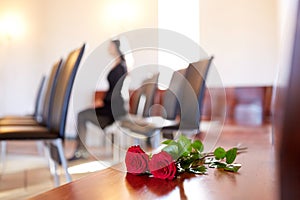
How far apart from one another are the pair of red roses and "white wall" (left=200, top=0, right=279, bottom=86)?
3.39 m

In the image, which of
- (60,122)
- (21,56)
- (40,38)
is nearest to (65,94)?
(60,122)

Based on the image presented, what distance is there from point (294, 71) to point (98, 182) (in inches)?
17.9

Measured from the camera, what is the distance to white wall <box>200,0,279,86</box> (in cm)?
378

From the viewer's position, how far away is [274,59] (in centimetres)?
377

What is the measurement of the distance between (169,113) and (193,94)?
61cm

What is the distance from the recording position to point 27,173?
250cm

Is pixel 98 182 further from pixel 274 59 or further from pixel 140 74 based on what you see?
pixel 274 59

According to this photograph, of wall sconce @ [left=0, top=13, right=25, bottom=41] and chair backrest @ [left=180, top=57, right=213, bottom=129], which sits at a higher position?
wall sconce @ [left=0, top=13, right=25, bottom=41]

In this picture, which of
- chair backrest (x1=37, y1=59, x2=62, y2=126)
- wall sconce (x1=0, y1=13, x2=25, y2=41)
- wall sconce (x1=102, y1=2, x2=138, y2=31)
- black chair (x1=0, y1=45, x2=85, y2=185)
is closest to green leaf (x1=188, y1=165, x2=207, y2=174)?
black chair (x1=0, y1=45, x2=85, y2=185)

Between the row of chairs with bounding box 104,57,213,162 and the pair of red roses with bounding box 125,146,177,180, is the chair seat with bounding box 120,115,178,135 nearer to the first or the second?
the row of chairs with bounding box 104,57,213,162

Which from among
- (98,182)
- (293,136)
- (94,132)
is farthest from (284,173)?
(94,132)

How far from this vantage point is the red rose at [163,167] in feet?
1.94

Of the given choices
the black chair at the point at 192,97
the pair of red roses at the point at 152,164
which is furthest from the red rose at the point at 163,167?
the black chair at the point at 192,97

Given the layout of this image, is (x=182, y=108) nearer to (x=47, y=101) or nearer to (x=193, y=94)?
(x=193, y=94)
